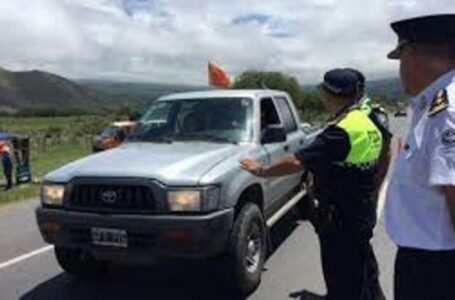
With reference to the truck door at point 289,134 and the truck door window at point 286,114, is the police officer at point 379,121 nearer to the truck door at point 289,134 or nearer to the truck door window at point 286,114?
the truck door at point 289,134

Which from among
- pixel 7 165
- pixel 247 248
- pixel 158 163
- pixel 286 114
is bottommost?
pixel 7 165

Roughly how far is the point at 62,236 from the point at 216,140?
6.09 ft

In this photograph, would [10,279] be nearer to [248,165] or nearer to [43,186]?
[43,186]

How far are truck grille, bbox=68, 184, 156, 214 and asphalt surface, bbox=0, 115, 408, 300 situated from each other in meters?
0.88

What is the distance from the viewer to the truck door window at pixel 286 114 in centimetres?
934

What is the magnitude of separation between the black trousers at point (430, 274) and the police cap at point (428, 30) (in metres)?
0.76

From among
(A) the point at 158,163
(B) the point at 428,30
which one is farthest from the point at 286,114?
(B) the point at 428,30

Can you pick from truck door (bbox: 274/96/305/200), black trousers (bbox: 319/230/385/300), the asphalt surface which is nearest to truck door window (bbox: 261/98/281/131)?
truck door (bbox: 274/96/305/200)

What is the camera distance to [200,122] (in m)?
8.37

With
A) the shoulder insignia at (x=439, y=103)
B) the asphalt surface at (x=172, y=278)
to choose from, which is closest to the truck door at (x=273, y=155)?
the asphalt surface at (x=172, y=278)

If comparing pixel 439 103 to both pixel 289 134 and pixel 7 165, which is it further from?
pixel 7 165

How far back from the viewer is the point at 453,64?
298 centimetres

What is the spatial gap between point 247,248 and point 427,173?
4.19 metres

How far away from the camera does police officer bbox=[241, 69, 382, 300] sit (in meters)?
4.98
